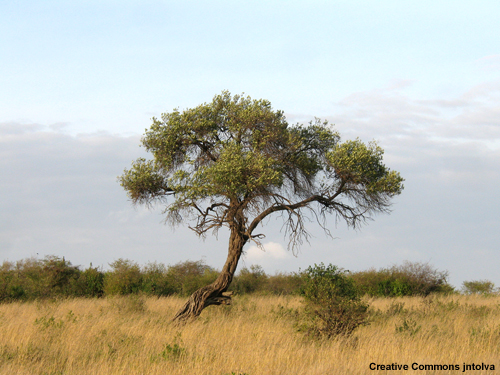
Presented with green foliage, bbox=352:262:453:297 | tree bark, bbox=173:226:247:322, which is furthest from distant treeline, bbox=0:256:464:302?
tree bark, bbox=173:226:247:322

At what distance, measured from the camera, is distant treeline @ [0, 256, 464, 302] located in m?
27.7

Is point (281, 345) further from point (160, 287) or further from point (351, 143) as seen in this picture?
point (160, 287)

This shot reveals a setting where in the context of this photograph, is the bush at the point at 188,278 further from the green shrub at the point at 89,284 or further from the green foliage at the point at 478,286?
the green foliage at the point at 478,286

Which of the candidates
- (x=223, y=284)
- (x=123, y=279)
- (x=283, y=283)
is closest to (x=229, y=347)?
(x=223, y=284)

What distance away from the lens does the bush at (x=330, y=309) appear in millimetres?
12305

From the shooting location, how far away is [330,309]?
12.5m

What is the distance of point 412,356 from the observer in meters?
9.91

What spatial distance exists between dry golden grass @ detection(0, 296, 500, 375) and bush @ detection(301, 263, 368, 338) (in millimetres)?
502

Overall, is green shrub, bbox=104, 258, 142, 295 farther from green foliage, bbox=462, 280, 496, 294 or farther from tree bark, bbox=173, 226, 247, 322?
green foliage, bbox=462, 280, 496, 294

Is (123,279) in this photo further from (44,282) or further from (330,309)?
(330,309)

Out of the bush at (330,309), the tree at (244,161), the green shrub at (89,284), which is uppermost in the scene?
the tree at (244,161)

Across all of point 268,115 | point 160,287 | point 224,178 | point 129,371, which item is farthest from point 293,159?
point 160,287

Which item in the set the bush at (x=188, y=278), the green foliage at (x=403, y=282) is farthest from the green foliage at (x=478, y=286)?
the bush at (x=188, y=278)

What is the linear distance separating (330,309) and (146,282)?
64.8 ft
